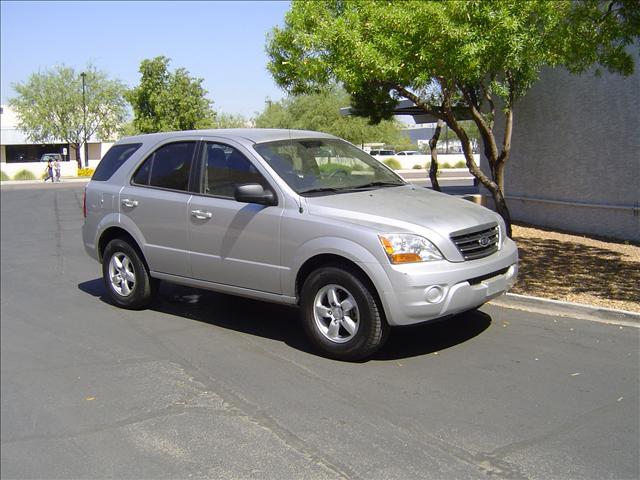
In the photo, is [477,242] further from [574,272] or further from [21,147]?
[21,147]

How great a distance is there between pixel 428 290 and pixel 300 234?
48.4 inches

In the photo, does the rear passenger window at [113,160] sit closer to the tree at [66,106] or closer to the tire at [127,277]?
the tire at [127,277]

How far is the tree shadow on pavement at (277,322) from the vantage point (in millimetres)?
6012

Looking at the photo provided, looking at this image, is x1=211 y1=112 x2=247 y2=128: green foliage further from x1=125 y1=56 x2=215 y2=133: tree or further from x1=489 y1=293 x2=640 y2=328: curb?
x1=489 y1=293 x2=640 y2=328: curb

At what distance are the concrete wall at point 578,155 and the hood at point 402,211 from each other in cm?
675

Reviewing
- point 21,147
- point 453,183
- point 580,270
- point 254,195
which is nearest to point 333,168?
point 254,195

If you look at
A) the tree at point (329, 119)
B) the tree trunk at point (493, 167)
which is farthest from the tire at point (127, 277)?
the tree at point (329, 119)

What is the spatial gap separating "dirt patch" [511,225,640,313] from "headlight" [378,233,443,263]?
2745 millimetres

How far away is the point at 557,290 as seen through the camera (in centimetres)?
780

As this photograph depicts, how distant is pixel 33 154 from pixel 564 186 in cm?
6016

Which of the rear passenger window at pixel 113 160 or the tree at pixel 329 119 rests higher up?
the tree at pixel 329 119

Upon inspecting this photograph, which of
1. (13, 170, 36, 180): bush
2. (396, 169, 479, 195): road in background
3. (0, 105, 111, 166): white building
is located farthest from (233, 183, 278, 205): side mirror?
(0, 105, 111, 166): white building

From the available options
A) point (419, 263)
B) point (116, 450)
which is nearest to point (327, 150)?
point (419, 263)

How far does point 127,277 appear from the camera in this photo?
749 centimetres
